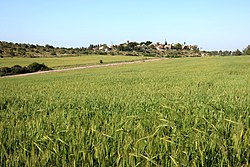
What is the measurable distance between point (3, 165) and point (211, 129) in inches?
114

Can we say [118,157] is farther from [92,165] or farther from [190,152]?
[190,152]

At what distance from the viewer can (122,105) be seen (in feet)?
23.7

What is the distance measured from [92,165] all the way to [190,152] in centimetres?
113

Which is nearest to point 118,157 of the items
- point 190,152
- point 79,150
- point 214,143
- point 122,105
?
point 79,150

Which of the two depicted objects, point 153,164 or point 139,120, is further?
point 139,120

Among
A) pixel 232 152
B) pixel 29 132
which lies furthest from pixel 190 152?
pixel 29 132

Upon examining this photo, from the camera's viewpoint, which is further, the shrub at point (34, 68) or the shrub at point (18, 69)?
the shrub at point (34, 68)

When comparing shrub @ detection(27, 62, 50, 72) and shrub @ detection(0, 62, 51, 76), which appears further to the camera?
shrub @ detection(27, 62, 50, 72)

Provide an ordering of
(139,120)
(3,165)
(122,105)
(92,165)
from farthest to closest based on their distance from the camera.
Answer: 1. (122,105)
2. (139,120)
3. (3,165)
4. (92,165)

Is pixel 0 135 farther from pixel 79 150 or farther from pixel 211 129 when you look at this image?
pixel 211 129

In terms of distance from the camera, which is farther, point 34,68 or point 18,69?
point 34,68

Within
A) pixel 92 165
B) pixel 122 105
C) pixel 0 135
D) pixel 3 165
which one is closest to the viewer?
pixel 92 165

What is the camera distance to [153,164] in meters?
3.14

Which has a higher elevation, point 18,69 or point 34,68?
point 18,69
